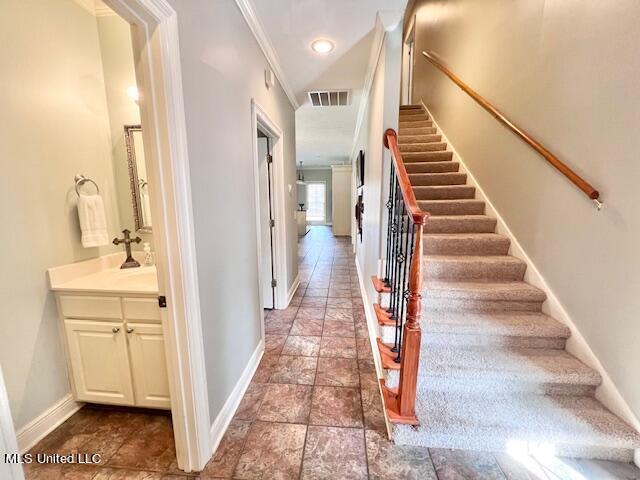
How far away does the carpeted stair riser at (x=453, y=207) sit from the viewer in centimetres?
265

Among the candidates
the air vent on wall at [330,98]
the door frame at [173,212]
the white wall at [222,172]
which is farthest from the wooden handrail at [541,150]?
the door frame at [173,212]

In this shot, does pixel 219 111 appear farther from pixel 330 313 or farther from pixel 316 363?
pixel 330 313

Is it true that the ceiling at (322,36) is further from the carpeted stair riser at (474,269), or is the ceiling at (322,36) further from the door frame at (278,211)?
the carpeted stair riser at (474,269)

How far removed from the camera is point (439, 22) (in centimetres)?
389

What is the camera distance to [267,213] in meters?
2.89

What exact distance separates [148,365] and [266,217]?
1717 millimetres

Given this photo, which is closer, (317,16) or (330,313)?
(317,16)

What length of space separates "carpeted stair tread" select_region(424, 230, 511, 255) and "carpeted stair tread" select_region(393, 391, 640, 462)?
111 cm

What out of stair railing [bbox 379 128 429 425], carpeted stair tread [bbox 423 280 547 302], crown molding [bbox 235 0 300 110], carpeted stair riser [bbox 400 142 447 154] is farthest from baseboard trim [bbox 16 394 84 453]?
carpeted stair riser [bbox 400 142 447 154]

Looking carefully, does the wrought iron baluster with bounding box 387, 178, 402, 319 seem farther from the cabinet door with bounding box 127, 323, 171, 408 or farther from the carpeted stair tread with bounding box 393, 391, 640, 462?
the cabinet door with bounding box 127, 323, 171, 408

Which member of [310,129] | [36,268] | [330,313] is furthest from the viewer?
[310,129]

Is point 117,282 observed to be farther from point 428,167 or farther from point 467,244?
point 428,167

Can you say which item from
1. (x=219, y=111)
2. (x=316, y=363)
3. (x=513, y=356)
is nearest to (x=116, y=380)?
(x=316, y=363)

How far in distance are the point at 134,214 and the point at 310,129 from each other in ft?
13.5
